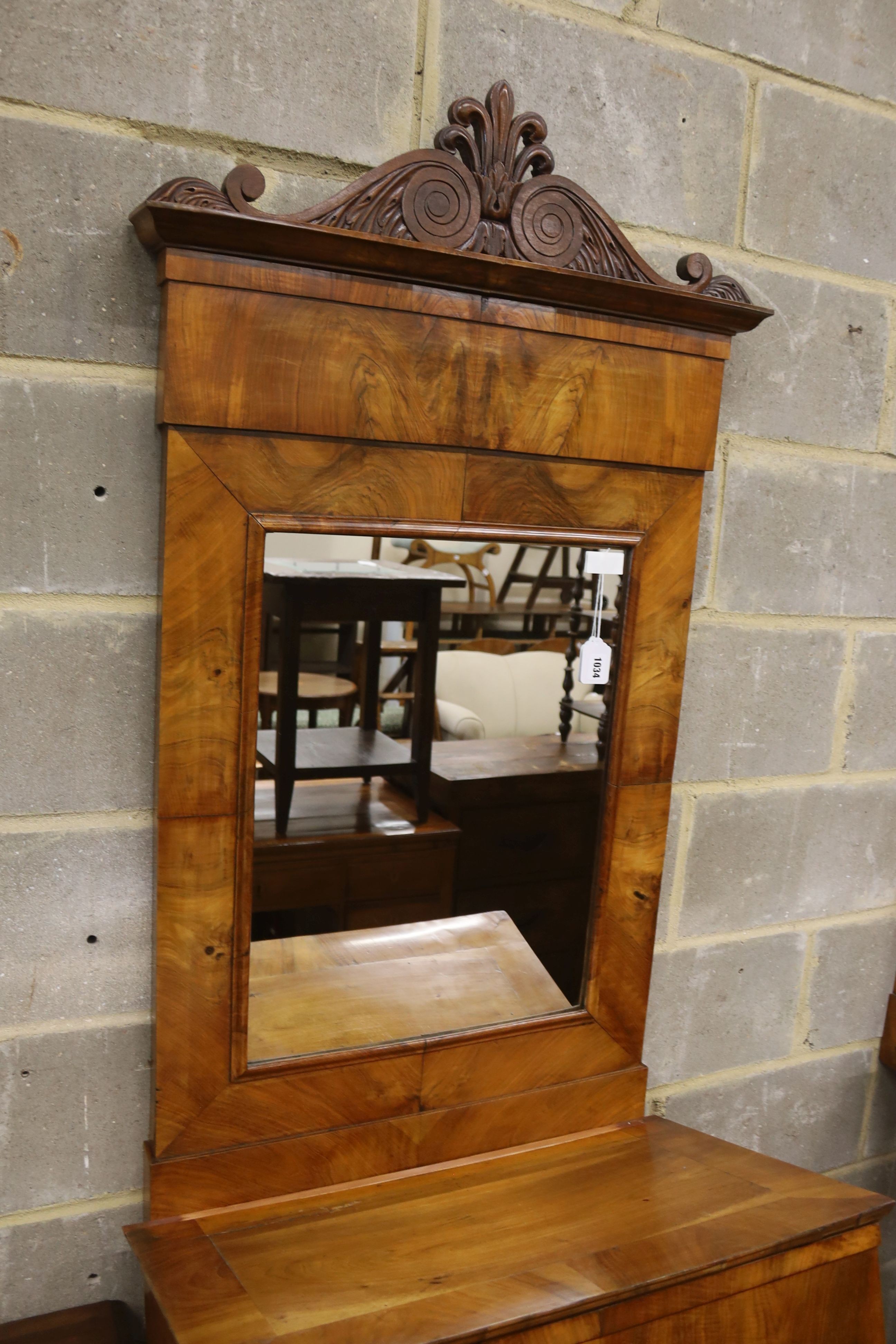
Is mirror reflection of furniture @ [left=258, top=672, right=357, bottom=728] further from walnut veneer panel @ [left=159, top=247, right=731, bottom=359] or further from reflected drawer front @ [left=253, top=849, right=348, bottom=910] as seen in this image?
walnut veneer panel @ [left=159, top=247, right=731, bottom=359]

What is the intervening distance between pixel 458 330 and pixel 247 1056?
26.8 inches

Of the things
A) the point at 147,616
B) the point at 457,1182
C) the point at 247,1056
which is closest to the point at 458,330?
the point at 147,616

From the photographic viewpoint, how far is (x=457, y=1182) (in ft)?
3.32

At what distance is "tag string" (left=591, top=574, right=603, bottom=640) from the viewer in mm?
1051

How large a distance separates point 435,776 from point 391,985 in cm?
21

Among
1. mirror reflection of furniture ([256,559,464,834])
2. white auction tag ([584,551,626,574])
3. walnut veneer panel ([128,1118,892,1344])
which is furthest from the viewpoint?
white auction tag ([584,551,626,574])

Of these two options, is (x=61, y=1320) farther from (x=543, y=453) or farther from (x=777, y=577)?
(x=777, y=577)

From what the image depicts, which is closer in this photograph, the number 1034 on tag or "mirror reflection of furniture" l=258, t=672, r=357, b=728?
"mirror reflection of furniture" l=258, t=672, r=357, b=728

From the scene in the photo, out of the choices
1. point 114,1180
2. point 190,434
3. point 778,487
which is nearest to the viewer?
point 190,434

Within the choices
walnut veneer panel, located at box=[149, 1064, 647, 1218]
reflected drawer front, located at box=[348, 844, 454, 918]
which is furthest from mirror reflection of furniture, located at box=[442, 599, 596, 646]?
walnut veneer panel, located at box=[149, 1064, 647, 1218]

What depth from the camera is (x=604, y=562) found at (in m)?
1.05

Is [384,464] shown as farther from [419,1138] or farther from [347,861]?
[419,1138]

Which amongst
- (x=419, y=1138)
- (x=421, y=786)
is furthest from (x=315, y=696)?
(x=419, y=1138)

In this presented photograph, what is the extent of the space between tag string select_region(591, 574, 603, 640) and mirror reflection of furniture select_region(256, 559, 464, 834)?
0.15 m
